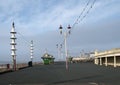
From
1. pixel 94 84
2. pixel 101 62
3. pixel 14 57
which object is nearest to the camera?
pixel 94 84

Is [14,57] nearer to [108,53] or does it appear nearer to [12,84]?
[108,53]

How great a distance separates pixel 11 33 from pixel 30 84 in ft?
192

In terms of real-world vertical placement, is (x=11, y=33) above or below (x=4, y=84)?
above

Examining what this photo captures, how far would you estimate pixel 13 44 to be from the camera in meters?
84.8

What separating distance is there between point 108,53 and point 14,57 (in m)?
23.5

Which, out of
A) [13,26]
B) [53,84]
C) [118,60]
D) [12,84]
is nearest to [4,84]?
[12,84]

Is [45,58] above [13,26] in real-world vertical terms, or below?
below

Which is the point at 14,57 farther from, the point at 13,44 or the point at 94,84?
the point at 94,84

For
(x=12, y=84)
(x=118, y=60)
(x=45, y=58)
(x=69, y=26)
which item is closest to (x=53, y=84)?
(x=12, y=84)

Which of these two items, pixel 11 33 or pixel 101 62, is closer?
pixel 11 33

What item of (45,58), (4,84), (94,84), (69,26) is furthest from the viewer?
(45,58)

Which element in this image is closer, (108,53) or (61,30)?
(61,30)

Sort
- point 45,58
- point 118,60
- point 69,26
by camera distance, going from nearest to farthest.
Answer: point 69,26
point 118,60
point 45,58

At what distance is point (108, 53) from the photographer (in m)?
78.2
